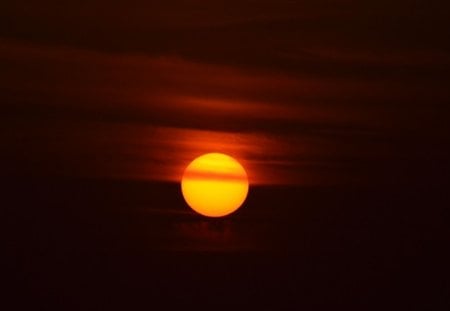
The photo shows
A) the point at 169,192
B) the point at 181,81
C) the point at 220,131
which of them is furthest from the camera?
the point at 169,192

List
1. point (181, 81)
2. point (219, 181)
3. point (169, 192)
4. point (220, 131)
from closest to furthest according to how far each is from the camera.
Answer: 1. point (181, 81)
2. point (220, 131)
3. point (219, 181)
4. point (169, 192)

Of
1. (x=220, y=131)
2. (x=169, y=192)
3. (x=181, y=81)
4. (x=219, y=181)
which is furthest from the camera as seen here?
(x=169, y=192)

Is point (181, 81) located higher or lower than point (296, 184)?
lower

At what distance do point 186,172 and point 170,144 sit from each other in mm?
230

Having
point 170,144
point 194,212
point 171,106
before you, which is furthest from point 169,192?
point 171,106


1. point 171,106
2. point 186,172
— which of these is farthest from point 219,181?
point 171,106

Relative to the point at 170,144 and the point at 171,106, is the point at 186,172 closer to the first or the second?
the point at 170,144

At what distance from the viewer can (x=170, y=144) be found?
25.2 ft

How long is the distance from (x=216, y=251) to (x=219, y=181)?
1.08 meters

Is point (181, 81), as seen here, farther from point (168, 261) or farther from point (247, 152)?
point (168, 261)

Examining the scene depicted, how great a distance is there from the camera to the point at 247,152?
764 centimetres

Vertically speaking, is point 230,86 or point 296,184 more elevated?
point 296,184

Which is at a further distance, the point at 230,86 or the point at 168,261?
the point at 168,261

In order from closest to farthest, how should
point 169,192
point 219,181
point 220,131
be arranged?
point 220,131 < point 219,181 < point 169,192
